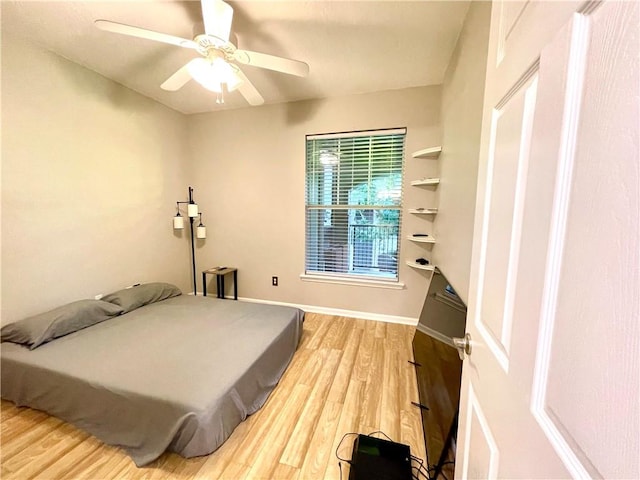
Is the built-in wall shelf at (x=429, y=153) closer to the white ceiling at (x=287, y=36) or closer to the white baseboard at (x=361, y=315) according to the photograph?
the white ceiling at (x=287, y=36)

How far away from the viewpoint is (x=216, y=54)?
5.08ft

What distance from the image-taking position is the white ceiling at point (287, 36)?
1.65 m

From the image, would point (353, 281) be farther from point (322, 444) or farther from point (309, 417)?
point (322, 444)

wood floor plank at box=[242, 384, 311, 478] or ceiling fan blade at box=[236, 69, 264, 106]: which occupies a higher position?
ceiling fan blade at box=[236, 69, 264, 106]

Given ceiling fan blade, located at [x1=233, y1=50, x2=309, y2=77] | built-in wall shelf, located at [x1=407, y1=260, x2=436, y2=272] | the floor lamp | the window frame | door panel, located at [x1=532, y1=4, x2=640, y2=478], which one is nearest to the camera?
door panel, located at [x1=532, y1=4, x2=640, y2=478]

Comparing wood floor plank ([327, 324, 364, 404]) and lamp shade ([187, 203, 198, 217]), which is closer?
wood floor plank ([327, 324, 364, 404])

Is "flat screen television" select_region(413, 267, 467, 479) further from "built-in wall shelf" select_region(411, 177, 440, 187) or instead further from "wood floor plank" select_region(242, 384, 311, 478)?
"built-in wall shelf" select_region(411, 177, 440, 187)

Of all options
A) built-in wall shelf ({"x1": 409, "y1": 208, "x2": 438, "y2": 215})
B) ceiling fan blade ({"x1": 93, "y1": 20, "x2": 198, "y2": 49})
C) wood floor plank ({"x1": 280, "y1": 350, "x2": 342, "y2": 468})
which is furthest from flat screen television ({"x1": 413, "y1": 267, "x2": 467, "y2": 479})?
ceiling fan blade ({"x1": 93, "y1": 20, "x2": 198, "y2": 49})

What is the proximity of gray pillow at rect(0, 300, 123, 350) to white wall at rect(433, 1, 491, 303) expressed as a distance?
2.83 metres

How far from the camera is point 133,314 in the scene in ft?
7.63

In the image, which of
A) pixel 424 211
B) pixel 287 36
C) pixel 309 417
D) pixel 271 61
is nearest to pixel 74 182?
pixel 271 61

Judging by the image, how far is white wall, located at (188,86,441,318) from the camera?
2.78 m

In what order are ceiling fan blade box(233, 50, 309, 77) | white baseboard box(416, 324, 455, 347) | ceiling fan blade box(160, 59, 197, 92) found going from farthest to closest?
ceiling fan blade box(160, 59, 197, 92) → ceiling fan blade box(233, 50, 309, 77) → white baseboard box(416, 324, 455, 347)

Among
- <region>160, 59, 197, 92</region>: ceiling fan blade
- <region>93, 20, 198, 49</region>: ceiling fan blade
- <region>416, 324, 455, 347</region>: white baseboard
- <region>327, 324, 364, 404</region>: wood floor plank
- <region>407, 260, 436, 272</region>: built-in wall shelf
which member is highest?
<region>93, 20, 198, 49</region>: ceiling fan blade
